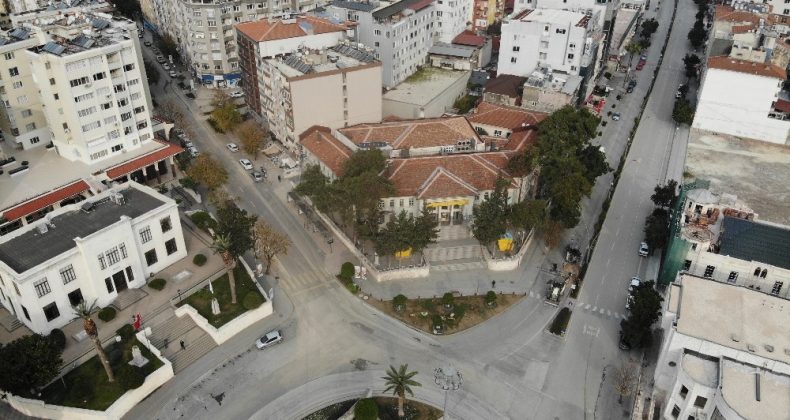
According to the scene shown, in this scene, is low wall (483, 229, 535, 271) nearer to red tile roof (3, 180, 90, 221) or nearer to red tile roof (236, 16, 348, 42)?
red tile roof (236, 16, 348, 42)

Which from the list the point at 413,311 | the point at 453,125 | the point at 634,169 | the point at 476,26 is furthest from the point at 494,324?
the point at 476,26

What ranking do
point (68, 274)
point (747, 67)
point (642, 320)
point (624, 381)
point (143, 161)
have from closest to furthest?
→ 1. point (624, 381)
2. point (642, 320)
3. point (68, 274)
4. point (143, 161)
5. point (747, 67)

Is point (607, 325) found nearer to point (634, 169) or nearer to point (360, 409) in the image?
point (360, 409)

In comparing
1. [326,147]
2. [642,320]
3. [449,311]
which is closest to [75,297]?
[326,147]

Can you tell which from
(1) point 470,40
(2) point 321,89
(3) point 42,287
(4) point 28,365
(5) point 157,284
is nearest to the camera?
(4) point 28,365

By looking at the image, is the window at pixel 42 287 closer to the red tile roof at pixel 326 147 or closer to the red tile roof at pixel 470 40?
the red tile roof at pixel 326 147

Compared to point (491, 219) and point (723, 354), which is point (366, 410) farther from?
point (723, 354)

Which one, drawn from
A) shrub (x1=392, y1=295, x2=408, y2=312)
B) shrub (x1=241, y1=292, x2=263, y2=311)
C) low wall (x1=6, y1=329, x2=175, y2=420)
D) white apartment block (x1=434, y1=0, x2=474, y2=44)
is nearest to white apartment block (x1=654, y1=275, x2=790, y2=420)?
shrub (x1=392, y1=295, x2=408, y2=312)
